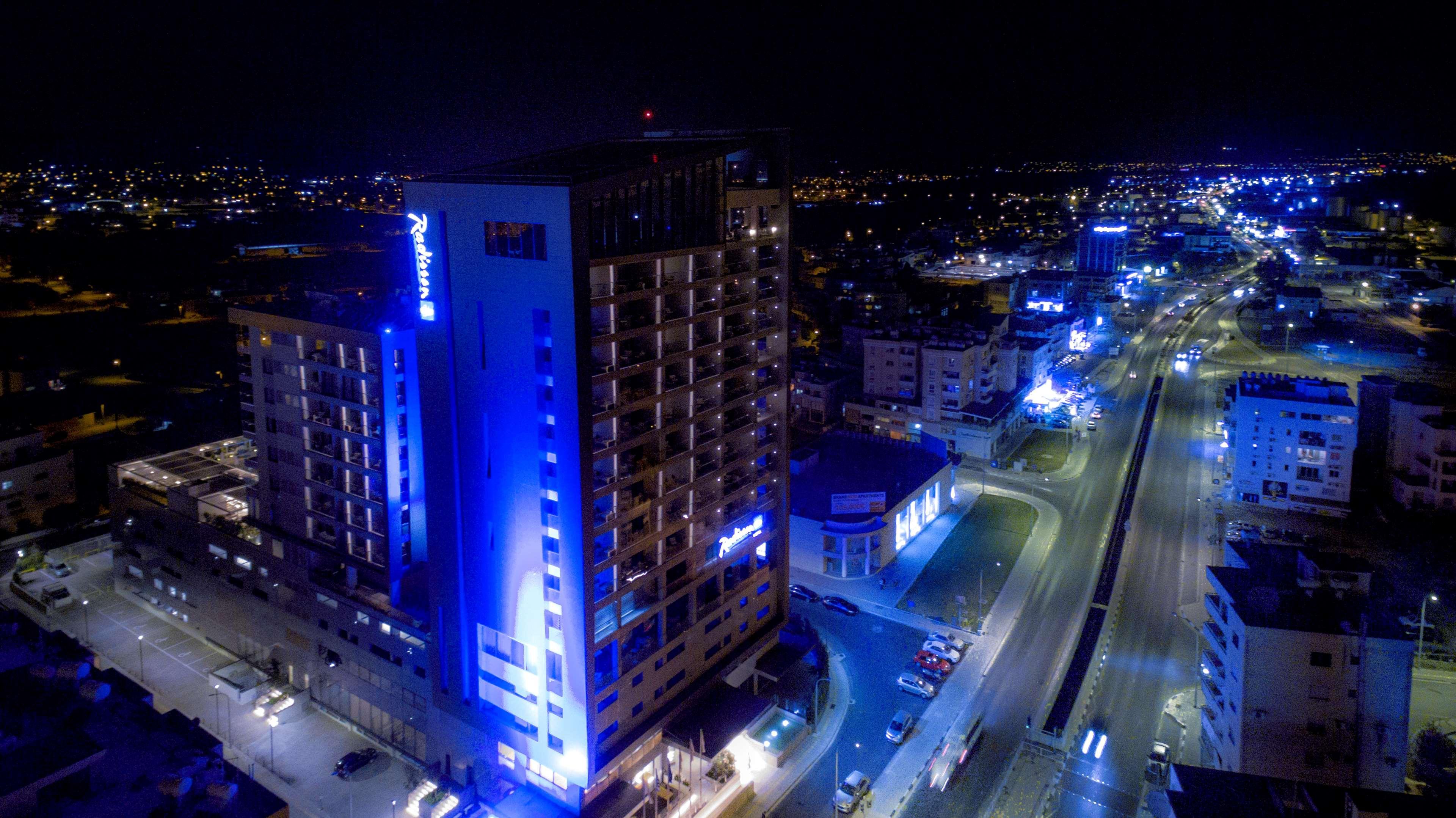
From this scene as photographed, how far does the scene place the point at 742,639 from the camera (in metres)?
20.2

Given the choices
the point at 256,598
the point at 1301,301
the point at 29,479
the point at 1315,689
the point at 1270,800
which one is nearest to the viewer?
the point at 1270,800

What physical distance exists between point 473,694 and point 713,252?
1085cm

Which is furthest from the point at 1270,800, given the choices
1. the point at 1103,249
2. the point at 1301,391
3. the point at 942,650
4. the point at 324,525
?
the point at 1103,249

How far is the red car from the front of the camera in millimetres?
20906

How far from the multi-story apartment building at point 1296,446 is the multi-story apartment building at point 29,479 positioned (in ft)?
147

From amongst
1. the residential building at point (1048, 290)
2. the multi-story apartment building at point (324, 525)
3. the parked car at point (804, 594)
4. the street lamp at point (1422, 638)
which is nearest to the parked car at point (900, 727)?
the parked car at point (804, 594)

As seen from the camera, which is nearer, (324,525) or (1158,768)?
(1158,768)

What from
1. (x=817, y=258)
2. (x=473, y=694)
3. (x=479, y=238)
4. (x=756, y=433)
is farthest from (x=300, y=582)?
(x=817, y=258)

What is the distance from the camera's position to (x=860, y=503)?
26656 mm

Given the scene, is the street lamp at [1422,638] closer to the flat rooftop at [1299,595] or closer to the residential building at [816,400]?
the flat rooftop at [1299,595]

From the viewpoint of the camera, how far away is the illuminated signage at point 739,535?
749 inches

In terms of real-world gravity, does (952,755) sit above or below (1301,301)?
below

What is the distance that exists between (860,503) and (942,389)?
13.6m

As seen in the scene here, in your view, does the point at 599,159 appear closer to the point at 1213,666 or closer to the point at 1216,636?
the point at 1216,636
